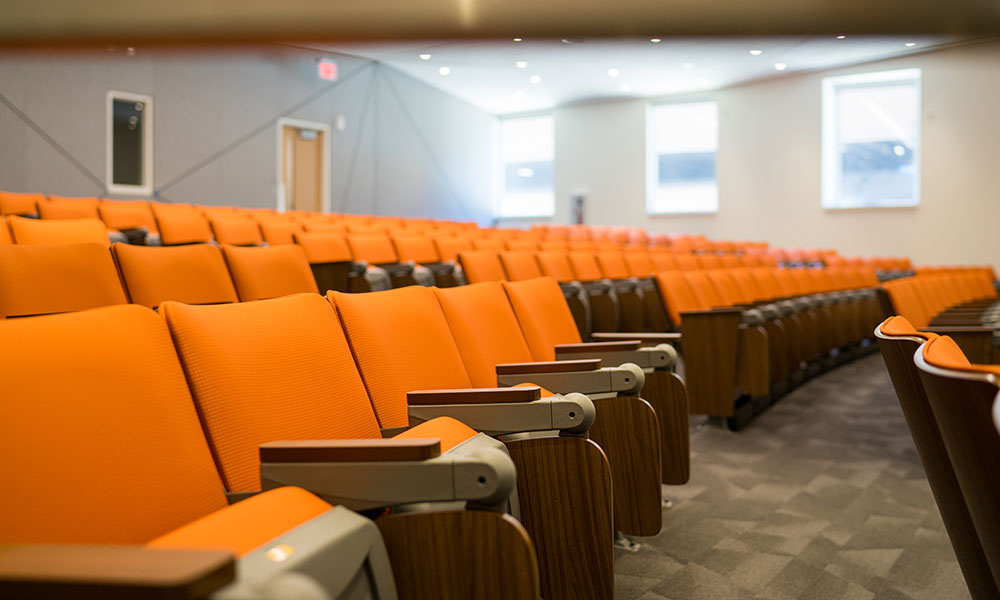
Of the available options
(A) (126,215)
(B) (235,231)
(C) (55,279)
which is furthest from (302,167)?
(C) (55,279)

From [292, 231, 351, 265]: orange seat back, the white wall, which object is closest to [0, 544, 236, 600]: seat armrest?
[292, 231, 351, 265]: orange seat back

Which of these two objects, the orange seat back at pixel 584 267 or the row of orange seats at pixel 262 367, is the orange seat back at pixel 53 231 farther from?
the orange seat back at pixel 584 267

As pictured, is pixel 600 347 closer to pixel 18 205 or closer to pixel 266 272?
pixel 266 272

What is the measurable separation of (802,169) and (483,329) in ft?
12.4

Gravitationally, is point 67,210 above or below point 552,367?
above

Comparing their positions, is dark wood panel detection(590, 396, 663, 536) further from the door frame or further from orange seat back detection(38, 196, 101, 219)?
the door frame

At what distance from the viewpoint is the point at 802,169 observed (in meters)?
4.02

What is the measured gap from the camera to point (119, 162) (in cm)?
275

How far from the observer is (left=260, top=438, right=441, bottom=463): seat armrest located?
31 centimetres

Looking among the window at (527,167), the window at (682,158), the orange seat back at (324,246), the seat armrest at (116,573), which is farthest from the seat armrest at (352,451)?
the window at (527,167)

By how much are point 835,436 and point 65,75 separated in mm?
2661

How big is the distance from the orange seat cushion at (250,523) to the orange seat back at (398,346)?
0.20m

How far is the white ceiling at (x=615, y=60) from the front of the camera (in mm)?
3398

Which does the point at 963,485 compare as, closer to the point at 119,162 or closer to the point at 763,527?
the point at 763,527
